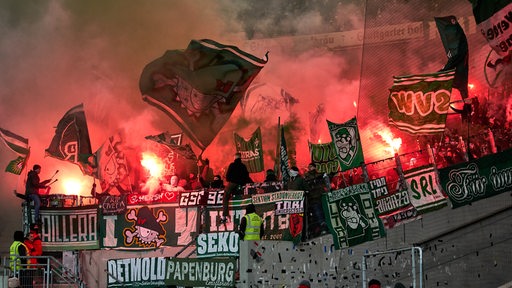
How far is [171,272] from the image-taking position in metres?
17.9

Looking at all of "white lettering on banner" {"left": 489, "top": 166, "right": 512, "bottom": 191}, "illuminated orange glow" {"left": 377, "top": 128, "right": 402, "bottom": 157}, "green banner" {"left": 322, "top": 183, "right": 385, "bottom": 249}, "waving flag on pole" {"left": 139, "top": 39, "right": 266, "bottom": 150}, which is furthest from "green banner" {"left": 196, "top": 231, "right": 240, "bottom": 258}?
"waving flag on pole" {"left": 139, "top": 39, "right": 266, "bottom": 150}

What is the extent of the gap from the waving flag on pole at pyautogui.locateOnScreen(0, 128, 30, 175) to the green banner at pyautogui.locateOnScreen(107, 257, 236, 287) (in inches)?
328

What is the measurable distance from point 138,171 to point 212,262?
10.3 metres

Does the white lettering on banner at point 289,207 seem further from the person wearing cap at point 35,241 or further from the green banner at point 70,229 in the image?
the person wearing cap at point 35,241

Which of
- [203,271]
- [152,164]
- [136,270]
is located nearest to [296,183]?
[203,271]

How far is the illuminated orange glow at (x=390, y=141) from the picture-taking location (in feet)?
76.4

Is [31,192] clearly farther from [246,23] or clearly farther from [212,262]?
[246,23]

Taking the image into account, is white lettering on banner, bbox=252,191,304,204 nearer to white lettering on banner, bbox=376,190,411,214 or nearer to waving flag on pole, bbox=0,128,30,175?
white lettering on banner, bbox=376,190,411,214

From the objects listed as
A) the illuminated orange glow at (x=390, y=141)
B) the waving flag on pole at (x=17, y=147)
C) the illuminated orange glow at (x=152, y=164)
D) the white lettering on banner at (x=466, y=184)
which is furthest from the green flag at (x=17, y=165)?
the white lettering on banner at (x=466, y=184)

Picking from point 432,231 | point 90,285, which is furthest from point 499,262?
point 90,285

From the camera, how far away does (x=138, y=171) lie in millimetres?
26906

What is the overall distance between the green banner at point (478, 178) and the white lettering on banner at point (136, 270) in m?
6.24

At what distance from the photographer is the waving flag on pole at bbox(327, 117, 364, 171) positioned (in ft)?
62.9

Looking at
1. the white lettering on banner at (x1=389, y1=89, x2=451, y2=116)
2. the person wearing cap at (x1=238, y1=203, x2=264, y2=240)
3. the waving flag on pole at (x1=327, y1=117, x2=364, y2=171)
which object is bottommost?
the person wearing cap at (x1=238, y1=203, x2=264, y2=240)
